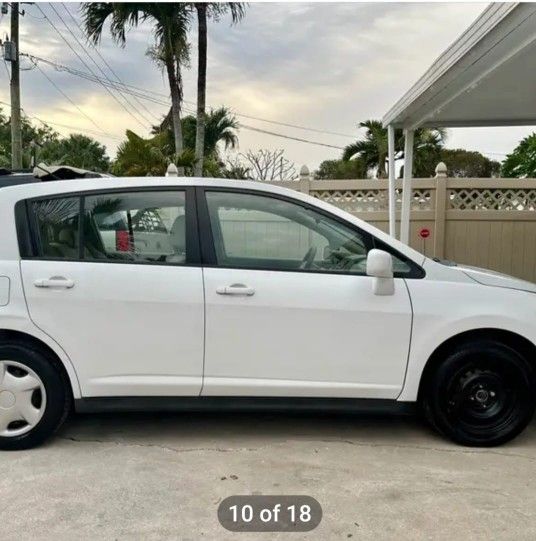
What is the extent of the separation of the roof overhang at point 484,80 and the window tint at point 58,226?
3027 mm

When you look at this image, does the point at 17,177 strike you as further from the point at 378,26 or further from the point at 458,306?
the point at 378,26

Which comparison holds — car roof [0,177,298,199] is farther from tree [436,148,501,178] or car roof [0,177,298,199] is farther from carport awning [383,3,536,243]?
tree [436,148,501,178]

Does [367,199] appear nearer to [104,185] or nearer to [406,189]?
[406,189]

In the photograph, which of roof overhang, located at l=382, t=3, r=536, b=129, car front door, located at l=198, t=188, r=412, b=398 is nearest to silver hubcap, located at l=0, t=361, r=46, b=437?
car front door, located at l=198, t=188, r=412, b=398

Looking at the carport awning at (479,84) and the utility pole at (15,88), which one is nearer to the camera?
the carport awning at (479,84)

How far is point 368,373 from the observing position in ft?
10.3

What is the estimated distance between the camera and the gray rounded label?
7.86ft

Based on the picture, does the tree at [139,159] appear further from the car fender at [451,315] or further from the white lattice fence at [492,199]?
the car fender at [451,315]

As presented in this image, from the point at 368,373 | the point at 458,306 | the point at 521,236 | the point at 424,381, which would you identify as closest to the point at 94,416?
the point at 368,373

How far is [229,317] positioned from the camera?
306 cm

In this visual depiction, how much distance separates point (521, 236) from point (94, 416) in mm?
7440

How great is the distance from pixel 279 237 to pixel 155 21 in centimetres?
1107

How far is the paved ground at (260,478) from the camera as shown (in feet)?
7.84

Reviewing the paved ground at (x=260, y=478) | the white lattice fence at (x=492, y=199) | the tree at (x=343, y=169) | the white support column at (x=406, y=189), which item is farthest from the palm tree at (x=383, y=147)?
the paved ground at (x=260, y=478)
